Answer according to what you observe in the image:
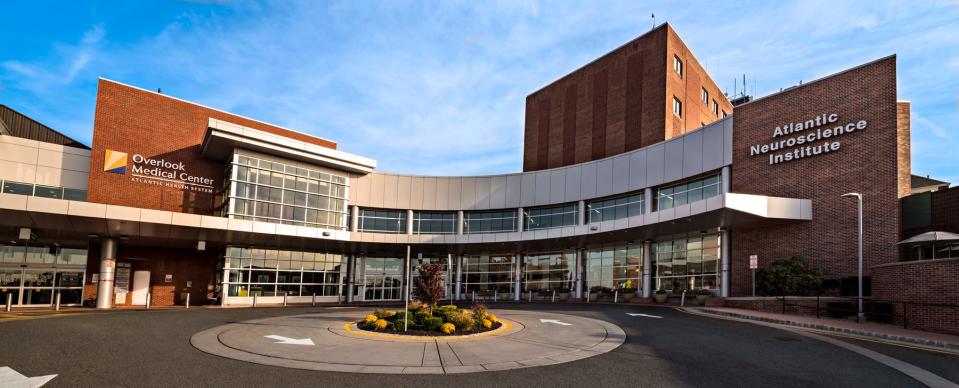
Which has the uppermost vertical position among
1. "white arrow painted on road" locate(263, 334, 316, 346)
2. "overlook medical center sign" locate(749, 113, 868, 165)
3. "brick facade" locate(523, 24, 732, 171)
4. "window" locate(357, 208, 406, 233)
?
"brick facade" locate(523, 24, 732, 171)

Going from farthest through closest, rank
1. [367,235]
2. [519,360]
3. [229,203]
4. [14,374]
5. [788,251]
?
1. [367,235]
2. [229,203]
3. [788,251]
4. [519,360]
5. [14,374]

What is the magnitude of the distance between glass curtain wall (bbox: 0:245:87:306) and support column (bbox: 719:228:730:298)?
1410 inches

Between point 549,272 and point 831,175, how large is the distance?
65.8ft

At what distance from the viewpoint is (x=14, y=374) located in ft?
33.2

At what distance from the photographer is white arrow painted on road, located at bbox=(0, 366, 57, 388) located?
9352mm

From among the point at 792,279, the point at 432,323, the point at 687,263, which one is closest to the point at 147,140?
the point at 432,323

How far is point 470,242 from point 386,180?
7.74 m

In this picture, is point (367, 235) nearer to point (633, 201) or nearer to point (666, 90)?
point (633, 201)

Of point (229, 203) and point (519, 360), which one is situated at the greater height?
point (229, 203)

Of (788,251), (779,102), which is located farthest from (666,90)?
(788,251)

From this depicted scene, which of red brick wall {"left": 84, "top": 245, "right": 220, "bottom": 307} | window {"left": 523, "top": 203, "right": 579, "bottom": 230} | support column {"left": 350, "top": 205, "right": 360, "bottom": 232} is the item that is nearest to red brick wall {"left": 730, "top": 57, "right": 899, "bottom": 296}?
window {"left": 523, "top": 203, "right": 579, "bottom": 230}

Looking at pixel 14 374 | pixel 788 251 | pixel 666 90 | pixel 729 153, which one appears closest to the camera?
pixel 14 374

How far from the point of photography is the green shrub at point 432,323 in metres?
16.8

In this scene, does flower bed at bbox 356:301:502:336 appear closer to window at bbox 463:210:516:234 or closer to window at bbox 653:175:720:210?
window at bbox 653:175:720:210
